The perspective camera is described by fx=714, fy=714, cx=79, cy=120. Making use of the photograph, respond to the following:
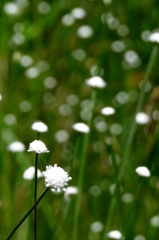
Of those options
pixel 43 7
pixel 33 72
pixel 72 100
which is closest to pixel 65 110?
pixel 72 100

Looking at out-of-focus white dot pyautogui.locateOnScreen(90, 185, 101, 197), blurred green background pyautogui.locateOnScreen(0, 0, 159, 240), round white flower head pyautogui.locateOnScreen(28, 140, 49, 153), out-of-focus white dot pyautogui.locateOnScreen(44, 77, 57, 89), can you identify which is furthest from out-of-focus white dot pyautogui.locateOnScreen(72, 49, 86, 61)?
round white flower head pyautogui.locateOnScreen(28, 140, 49, 153)

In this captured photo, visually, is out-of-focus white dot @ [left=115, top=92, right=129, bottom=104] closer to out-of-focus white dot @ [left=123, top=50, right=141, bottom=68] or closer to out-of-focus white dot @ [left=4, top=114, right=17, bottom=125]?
out-of-focus white dot @ [left=123, top=50, right=141, bottom=68]

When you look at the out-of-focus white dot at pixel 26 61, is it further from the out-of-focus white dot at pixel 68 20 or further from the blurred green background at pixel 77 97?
the out-of-focus white dot at pixel 68 20

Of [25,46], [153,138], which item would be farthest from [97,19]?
[153,138]

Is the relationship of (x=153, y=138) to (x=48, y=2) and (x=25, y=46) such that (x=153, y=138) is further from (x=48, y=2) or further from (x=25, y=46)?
(x=48, y=2)


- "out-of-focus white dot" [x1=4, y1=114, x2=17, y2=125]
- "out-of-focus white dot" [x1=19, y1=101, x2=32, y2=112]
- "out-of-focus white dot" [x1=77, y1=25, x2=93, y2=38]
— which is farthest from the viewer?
"out-of-focus white dot" [x1=77, y1=25, x2=93, y2=38]

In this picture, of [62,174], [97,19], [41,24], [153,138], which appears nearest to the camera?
[62,174]

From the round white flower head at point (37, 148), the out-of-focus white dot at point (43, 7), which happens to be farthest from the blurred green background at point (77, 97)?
the round white flower head at point (37, 148)
